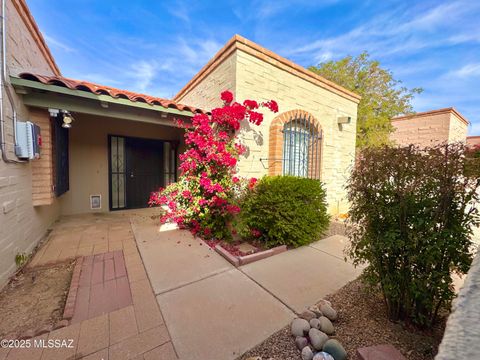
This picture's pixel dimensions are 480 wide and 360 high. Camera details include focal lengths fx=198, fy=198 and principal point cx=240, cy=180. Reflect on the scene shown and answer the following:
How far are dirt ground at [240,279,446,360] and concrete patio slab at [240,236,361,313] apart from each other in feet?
1.09

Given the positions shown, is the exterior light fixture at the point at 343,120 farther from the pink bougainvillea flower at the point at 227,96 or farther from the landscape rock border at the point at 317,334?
the landscape rock border at the point at 317,334

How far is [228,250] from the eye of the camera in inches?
129

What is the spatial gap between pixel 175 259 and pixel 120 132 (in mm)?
4404

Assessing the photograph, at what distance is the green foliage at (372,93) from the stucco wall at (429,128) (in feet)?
3.76

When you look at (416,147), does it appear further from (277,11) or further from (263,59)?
(277,11)

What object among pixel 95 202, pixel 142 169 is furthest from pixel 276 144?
pixel 95 202

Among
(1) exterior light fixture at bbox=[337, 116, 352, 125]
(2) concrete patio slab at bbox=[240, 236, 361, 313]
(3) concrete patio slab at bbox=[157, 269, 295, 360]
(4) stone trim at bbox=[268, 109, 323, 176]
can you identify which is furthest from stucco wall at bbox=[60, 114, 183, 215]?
(1) exterior light fixture at bbox=[337, 116, 352, 125]

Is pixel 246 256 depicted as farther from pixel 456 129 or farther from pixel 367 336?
pixel 456 129

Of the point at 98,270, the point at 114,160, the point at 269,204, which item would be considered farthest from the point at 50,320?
the point at 114,160

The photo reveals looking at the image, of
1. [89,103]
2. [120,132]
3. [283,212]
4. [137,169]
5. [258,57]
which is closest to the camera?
[283,212]

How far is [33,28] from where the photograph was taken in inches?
136

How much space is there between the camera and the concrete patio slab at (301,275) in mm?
2227

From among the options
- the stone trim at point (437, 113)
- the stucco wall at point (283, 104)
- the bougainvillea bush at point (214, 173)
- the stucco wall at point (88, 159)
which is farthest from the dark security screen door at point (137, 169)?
the stone trim at point (437, 113)

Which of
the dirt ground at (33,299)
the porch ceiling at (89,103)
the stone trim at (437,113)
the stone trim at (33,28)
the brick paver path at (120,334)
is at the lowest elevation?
the dirt ground at (33,299)
